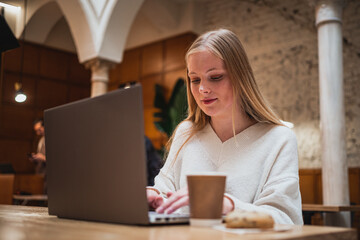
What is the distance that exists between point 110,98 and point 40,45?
9.19 m

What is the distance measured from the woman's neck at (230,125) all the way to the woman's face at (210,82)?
8cm

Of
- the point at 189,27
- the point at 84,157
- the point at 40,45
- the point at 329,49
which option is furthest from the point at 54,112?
the point at 40,45

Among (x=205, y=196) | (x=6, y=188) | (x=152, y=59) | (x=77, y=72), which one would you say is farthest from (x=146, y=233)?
(x=77, y=72)

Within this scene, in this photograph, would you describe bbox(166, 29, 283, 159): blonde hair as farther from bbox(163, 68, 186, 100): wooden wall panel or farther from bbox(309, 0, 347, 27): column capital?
bbox(163, 68, 186, 100): wooden wall panel

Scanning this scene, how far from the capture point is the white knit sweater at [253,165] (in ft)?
3.60

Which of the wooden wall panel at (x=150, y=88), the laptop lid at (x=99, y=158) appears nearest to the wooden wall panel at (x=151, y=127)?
the wooden wall panel at (x=150, y=88)

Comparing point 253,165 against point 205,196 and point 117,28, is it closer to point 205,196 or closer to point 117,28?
point 205,196

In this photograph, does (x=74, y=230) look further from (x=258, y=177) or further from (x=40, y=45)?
(x=40, y=45)

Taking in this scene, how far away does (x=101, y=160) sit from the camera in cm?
85

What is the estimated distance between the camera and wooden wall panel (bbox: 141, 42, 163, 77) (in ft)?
28.2

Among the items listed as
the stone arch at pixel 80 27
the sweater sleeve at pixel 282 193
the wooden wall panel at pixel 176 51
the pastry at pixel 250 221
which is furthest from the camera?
the wooden wall panel at pixel 176 51

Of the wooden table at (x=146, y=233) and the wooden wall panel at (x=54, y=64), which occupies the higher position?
the wooden wall panel at (x=54, y=64)

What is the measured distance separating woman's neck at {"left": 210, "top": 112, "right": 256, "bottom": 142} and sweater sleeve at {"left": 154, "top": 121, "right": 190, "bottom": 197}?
5.9 inches

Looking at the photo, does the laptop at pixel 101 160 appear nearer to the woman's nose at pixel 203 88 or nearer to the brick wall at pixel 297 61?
the woman's nose at pixel 203 88
